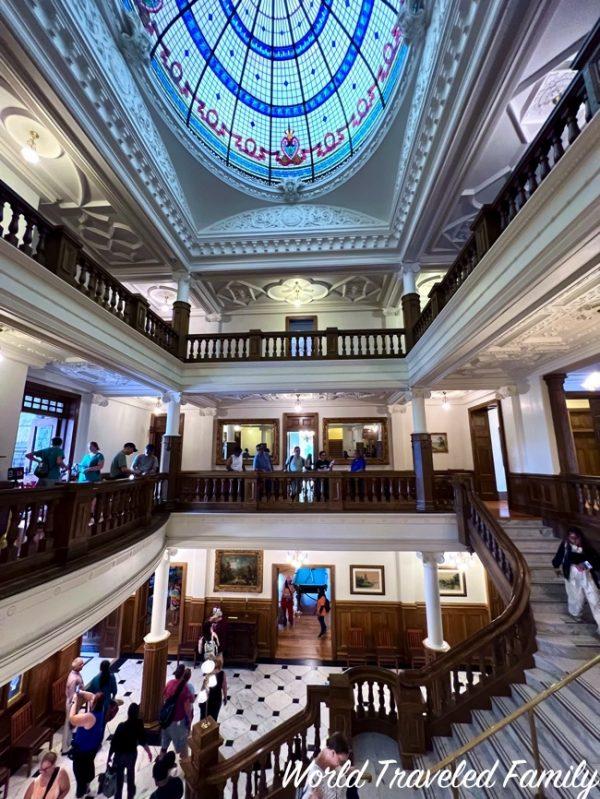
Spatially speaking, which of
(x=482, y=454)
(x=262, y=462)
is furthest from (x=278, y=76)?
(x=482, y=454)

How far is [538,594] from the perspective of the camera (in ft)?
17.7

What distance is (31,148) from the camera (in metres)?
5.14

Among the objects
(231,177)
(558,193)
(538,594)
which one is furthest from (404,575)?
(231,177)

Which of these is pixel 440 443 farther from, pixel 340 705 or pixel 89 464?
pixel 89 464

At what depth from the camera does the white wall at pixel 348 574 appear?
392 inches

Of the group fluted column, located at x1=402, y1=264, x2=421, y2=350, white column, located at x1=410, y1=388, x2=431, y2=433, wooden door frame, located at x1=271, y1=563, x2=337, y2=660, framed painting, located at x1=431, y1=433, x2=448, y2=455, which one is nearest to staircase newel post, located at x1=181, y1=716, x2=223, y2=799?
white column, located at x1=410, y1=388, x2=431, y2=433

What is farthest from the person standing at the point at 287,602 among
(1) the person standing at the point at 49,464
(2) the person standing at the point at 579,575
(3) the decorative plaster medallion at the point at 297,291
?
A: (3) the decorative plaster medallion at the point at 297,291

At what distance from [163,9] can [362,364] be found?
7.69 meters

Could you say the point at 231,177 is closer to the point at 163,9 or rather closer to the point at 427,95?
the point at 163,9

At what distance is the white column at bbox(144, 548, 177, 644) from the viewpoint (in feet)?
24.2

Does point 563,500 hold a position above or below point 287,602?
above

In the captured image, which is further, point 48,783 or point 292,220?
point 292,220

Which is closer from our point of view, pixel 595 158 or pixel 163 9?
pixel 595 158

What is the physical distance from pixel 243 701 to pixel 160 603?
309 centimetres
